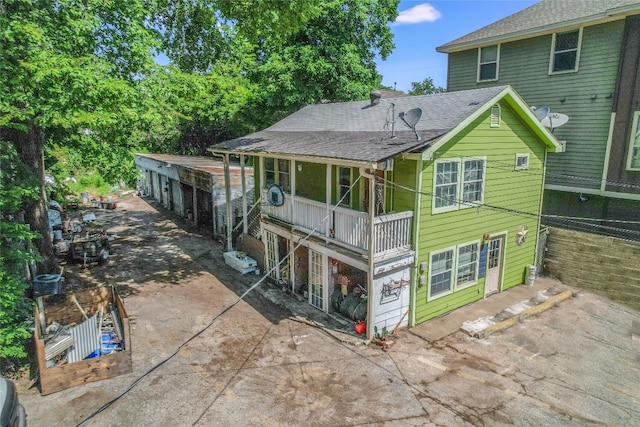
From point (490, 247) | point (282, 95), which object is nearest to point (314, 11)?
point (282, 95)

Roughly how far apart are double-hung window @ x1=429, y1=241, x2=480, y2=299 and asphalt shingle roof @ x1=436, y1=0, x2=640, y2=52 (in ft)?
33.1

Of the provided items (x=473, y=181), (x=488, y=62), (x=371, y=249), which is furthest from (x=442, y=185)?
(x=488, y=62)

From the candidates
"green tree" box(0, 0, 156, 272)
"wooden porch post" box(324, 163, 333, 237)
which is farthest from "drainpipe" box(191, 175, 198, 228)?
"wooden porch post" box(324, 163, 333, 237)

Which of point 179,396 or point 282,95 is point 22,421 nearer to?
point 179,396

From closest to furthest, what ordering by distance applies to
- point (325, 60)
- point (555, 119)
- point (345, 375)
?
point (345, 375) → point (555, 119) → point (325, 60)

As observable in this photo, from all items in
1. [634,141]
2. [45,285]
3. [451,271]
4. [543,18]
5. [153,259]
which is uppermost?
[543,18]

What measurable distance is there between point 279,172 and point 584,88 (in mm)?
12857

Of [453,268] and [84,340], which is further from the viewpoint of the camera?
[453,268]

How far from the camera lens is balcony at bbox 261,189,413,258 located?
10.7 metres

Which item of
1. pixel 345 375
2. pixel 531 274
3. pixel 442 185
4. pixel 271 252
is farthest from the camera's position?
pixel 271 252

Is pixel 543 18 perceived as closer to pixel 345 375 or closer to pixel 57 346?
pixel 345 375

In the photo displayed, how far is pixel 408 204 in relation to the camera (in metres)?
11.2

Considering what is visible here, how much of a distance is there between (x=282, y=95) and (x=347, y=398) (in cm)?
1786

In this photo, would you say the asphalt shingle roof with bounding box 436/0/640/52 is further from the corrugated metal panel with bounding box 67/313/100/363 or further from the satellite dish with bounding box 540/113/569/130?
the corrugated metal panel with bounding box 67/313/100/363
